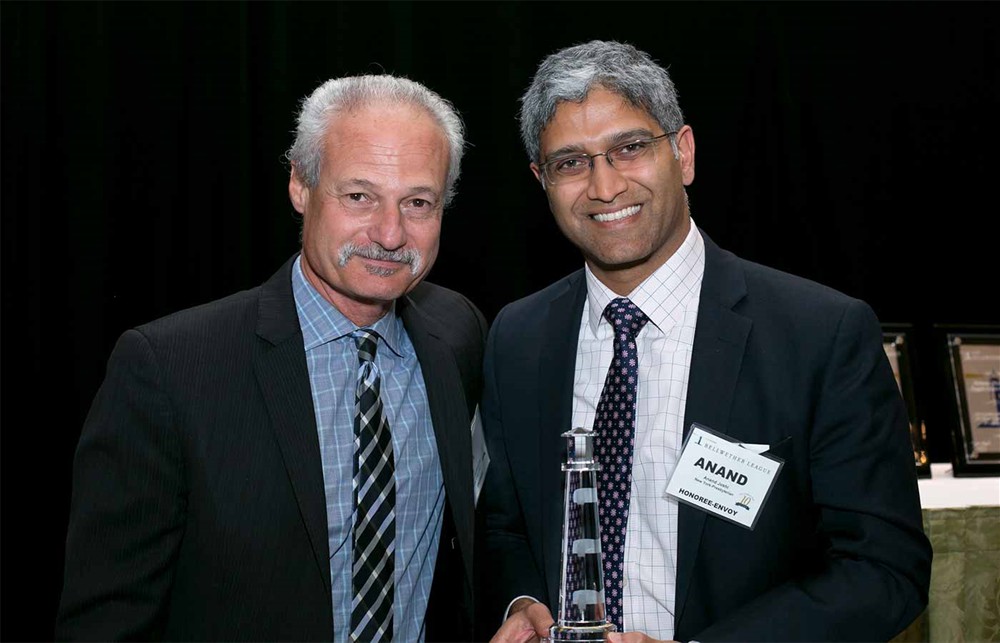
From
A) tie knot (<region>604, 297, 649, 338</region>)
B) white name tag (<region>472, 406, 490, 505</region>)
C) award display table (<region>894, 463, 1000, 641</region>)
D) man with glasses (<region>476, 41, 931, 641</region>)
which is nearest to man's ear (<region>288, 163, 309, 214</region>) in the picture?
man with glasses (<region>476, 41, 931, 641</region>)

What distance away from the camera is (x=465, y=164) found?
3.25 meters

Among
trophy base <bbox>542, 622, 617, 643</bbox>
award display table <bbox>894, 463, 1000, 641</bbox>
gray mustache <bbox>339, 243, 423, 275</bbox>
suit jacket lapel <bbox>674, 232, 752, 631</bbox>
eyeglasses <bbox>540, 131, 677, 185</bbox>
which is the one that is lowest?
award display table <bbox>894, 463, 1000, 641</bbox>

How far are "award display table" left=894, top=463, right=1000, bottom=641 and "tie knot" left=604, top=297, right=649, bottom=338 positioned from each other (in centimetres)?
88

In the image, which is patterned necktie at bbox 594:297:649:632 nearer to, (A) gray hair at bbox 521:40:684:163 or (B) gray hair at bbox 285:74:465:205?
(A) gray hair at bbox 521:40:684:163

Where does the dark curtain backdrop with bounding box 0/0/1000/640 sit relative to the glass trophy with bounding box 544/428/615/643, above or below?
above

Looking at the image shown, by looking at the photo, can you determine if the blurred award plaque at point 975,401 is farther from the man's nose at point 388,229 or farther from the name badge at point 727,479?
the man's nose at point 388,229

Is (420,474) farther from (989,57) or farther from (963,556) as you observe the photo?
(989,57)

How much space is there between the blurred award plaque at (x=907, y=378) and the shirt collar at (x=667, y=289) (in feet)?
3.57

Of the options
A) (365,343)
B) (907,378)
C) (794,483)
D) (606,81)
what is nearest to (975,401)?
(907,378)

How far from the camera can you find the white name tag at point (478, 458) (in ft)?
7.02

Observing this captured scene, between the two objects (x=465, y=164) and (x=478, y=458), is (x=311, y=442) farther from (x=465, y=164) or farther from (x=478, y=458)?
(x=465, y=164)

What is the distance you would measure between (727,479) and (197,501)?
3.18ft

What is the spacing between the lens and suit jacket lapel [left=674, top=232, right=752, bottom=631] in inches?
70.7

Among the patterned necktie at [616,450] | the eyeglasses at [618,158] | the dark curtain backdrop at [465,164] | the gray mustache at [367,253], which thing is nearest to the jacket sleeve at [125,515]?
the gray mustache at [367,253]
